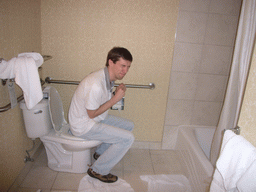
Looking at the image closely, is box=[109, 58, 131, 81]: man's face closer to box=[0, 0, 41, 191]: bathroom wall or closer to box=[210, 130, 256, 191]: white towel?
box=[0, 0, 41, 191]: bathroom wall

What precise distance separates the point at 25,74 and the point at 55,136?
67 centimetres

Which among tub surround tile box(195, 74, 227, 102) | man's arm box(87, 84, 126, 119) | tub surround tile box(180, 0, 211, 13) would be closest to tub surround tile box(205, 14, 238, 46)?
tub surround tile box(180, 0, 211, 13)

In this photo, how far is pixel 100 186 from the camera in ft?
5.26

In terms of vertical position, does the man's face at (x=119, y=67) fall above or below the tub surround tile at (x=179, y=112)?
above

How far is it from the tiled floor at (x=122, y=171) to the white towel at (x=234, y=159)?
41.2 inches

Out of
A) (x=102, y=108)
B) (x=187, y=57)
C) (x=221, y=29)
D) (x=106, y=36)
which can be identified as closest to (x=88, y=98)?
(x=102, y=108)

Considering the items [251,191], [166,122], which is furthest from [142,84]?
[251,191]

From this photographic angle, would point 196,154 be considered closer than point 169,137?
Yes

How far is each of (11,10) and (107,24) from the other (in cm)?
81

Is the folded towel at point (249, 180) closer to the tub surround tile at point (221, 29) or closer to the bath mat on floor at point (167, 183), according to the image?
the bath mat on floor at point (167, 183)

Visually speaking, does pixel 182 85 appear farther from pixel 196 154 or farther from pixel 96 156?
pixel 96 156

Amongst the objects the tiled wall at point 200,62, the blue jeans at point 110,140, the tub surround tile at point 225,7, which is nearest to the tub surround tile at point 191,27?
the tiled wall at point 200,62

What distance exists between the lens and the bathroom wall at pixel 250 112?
2.23 feet

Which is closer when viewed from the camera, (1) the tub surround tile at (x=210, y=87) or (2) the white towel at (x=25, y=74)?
(2) the white towel at (x=25, y=74)
